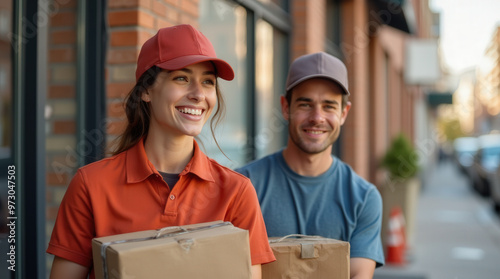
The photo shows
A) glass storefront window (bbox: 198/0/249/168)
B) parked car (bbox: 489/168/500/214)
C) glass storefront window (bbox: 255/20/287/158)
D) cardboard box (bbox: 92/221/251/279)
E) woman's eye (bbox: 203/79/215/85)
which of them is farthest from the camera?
parked car (bbox: 489/168/500/214)

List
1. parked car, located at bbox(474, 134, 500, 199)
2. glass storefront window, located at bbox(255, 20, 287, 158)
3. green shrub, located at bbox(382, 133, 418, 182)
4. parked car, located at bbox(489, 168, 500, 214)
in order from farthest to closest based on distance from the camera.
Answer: parked car, located at bbox(474, 134, 500, 199), parked car, located at bbox(489, 168, 500, 214), green shrub, located at bbox(382, 133, 418, 182), glass storefront window, located at bbox(255, 20, 287, 158)

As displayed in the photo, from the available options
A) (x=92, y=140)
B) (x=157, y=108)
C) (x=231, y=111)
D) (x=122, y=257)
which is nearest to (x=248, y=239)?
(x=122, y=257)

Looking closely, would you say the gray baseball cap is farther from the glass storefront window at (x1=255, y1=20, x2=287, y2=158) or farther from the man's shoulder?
the glass storefront window at (x1=255, y1=20, x2=287, y2=158)

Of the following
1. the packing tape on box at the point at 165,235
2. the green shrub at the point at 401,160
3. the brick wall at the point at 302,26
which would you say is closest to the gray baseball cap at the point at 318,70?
the packing tape on box at the point at 165,235

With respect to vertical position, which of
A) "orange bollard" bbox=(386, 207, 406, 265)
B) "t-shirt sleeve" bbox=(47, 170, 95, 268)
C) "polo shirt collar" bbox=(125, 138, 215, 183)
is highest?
"polo shirt collar" bbox=(125, 138, 215, 183)

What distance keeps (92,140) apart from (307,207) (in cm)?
133

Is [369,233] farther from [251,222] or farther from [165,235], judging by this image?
[165,235]

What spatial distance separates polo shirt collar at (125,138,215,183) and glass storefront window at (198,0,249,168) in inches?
80.8

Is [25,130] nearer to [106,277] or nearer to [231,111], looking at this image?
[106,277]

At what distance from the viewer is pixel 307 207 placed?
2424 millimetres

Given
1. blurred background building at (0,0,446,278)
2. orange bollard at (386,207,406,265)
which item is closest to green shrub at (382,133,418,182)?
orange bollard at (386,207,406,265)

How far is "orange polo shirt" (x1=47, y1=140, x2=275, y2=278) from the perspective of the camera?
5.55 feet

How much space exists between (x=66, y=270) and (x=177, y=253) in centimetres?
43

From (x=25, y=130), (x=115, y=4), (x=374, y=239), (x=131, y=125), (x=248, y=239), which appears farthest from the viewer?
(x=115, y=4)
